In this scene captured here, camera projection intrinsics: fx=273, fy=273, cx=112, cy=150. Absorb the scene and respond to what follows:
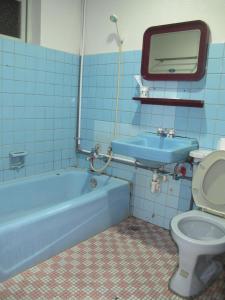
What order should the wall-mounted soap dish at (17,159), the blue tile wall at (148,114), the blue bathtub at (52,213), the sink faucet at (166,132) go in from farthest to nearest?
the wall-mounted soap dish at (17,159), the sink faucet at (166,132), the blue tile wall at (148,114), the blue bathtub at (52,213)

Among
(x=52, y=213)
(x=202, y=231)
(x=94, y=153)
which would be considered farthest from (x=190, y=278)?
(x=94, y=153)

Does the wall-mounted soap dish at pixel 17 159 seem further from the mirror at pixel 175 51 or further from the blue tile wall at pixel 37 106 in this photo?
the mirror at pixel 175 51

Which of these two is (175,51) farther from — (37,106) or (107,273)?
(107,273)

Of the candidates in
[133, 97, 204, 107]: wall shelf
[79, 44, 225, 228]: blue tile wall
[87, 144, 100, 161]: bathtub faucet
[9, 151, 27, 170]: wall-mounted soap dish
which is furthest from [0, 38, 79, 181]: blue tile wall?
[133, 97, 204, 107]: wall shelf

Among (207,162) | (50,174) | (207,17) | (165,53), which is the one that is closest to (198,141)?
(207,162)

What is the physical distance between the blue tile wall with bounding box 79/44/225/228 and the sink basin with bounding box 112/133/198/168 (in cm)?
11

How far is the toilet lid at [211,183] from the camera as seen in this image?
6.13 ft

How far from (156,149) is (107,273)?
893 mm

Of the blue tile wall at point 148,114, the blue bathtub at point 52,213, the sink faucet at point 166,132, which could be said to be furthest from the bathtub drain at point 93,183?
the sink faucet at point 166,132

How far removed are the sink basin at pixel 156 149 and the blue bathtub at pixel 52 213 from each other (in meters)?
0.48

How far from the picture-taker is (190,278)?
64.8 inches

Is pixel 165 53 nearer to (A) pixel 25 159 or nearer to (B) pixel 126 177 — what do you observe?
(B) pixel 126 177

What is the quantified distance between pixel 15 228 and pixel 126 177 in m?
1.27

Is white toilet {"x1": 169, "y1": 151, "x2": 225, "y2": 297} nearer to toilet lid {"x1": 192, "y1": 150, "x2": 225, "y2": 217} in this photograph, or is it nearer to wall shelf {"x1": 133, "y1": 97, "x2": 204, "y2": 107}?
toilet lid {"x1": 192, "y1": 150, "x2": 225, "y2": 217}
